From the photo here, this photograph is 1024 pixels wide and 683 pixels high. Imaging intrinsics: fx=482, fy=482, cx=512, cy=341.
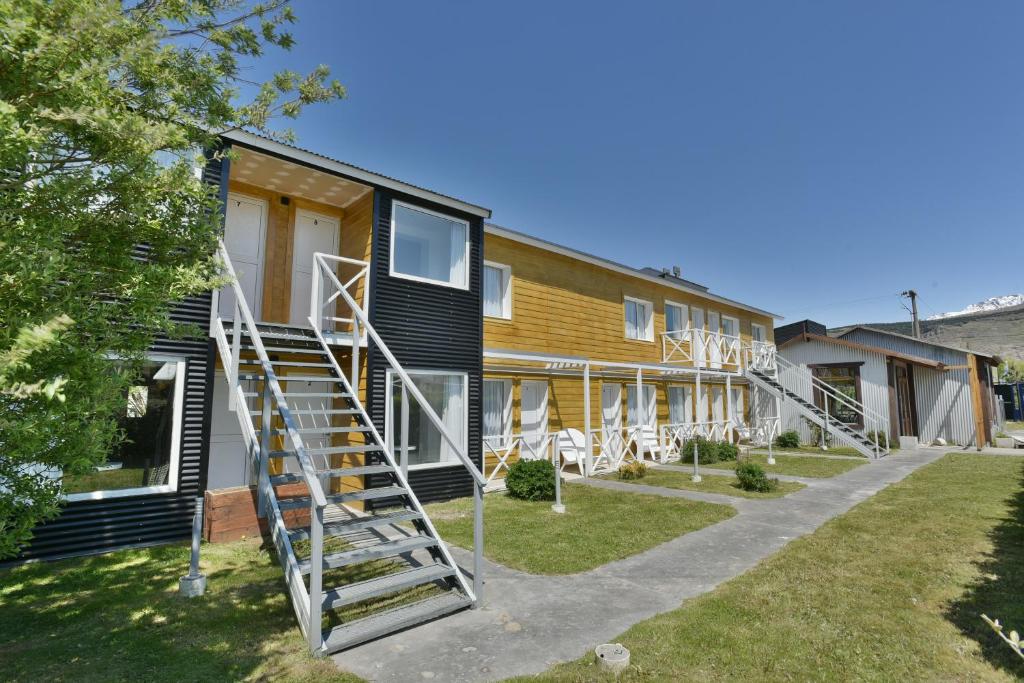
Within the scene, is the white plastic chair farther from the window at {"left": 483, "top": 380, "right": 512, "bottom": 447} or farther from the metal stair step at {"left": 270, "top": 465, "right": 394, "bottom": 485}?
the metal stair step at {"left": 270, "top": 465, "right": 394, "bottom": 485}

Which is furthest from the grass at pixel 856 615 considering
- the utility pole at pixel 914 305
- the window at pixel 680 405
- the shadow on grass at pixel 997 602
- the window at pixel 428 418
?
the utility pole at pixel 914 305

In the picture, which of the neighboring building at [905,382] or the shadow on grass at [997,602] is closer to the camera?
the shadow on grass at [997,602]

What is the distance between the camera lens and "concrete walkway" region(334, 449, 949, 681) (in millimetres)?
3668

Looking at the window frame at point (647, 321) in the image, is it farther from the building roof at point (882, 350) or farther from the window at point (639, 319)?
the building roof at point (882, 350)

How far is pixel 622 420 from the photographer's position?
15.5m

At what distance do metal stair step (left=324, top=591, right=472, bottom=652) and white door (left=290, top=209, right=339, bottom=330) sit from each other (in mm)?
6284

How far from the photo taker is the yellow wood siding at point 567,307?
41.4 ft

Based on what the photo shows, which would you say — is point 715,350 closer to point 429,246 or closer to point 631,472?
point 631,472

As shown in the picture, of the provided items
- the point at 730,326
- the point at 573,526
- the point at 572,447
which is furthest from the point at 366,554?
the point at 730,326

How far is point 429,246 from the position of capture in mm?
9828

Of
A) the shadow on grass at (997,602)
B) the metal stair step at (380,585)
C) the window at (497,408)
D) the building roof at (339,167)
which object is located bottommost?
the shadow on grass at (997,602)

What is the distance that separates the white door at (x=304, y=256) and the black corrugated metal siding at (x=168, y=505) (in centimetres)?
216

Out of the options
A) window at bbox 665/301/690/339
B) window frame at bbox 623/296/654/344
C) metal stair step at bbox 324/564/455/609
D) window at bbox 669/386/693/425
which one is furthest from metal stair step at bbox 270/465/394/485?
window at bbox 665/301/690/339

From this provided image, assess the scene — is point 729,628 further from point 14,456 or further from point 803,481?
point 803,481
